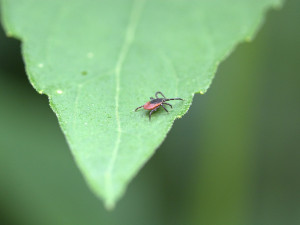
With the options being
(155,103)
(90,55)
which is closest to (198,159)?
(155,103)

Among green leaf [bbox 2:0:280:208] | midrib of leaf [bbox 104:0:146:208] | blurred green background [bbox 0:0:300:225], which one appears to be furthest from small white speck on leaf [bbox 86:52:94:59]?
blurred green background [bbox 0:0:300:225]

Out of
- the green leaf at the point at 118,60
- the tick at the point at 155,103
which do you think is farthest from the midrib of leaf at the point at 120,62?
the tick at the point at 155,103

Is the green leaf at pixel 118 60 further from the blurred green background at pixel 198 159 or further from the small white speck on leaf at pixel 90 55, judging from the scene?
the blurred green background at pixel 198 159

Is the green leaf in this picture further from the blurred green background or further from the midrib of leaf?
the blurred green background

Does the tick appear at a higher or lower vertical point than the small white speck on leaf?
lower

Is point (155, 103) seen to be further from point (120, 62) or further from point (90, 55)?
point (90, 55)

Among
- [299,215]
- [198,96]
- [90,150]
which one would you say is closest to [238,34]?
[198,96]
